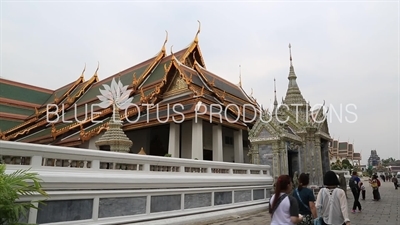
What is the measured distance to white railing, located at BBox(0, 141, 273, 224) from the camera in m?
4.13

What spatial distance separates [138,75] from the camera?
17203 millimetres

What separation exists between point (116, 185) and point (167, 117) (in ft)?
22.4

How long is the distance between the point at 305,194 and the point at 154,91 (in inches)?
425

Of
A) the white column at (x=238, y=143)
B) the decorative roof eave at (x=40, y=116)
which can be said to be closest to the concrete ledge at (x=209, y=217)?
the white column at (x=238, y=143)

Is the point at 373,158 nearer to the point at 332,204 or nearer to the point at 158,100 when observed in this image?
the point at 158,100

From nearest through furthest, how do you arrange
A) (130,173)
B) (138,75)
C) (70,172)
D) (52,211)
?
(52,211) < (70,172) < (130,173) < (138,75)

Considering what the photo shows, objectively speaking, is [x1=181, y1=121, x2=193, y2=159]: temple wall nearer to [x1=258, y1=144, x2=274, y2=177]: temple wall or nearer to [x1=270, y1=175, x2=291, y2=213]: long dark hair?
[x1=258, y1=144, x2=274, y2=177]: temple wall

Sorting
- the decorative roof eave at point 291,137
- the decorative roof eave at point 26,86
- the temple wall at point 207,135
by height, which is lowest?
the decorative roof eave at point 291,137

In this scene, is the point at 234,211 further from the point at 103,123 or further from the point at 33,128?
the point at 33,128

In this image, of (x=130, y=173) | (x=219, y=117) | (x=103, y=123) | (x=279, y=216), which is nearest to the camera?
(x=279, y=216)

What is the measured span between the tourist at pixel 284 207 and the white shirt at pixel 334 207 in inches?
33.5

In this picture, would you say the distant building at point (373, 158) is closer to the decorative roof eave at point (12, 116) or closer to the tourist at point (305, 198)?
the decorative roof eave at point (12, 116)

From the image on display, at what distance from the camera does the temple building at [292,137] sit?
9.63 metres

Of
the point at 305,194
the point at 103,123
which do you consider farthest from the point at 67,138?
the point at 305,194
